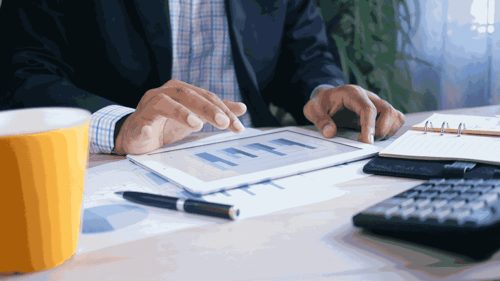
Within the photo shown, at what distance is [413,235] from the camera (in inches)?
12.1

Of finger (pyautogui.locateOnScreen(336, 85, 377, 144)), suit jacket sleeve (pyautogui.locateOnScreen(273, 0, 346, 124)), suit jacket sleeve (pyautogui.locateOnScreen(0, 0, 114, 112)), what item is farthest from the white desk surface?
suit jacket sleeve (pyautogui.locateOnScreen(273, 0, 346, 124))

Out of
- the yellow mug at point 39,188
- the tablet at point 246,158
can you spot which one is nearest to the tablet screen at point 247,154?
the tablet at point 246,158

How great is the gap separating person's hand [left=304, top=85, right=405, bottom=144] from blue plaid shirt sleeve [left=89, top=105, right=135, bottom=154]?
389mm

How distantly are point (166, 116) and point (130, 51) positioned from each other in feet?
1.70

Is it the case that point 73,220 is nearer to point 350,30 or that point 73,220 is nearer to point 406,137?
point 406,137

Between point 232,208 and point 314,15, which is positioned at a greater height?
point 314,15

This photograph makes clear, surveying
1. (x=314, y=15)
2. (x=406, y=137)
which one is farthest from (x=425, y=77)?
(x=406, y=137)

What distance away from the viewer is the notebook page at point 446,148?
1.63 feet

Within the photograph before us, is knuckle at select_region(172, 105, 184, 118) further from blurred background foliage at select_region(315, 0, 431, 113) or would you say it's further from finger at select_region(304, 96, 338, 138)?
blurred background foliage at select_region(315, 0, 431, 113)

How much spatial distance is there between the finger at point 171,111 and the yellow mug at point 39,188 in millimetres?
314

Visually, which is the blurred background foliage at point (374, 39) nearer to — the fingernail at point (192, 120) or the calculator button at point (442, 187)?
the fingernail at point (192, 120)

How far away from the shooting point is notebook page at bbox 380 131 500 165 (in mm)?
498

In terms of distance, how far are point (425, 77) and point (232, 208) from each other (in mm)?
1817

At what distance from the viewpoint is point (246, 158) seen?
0.58 m
